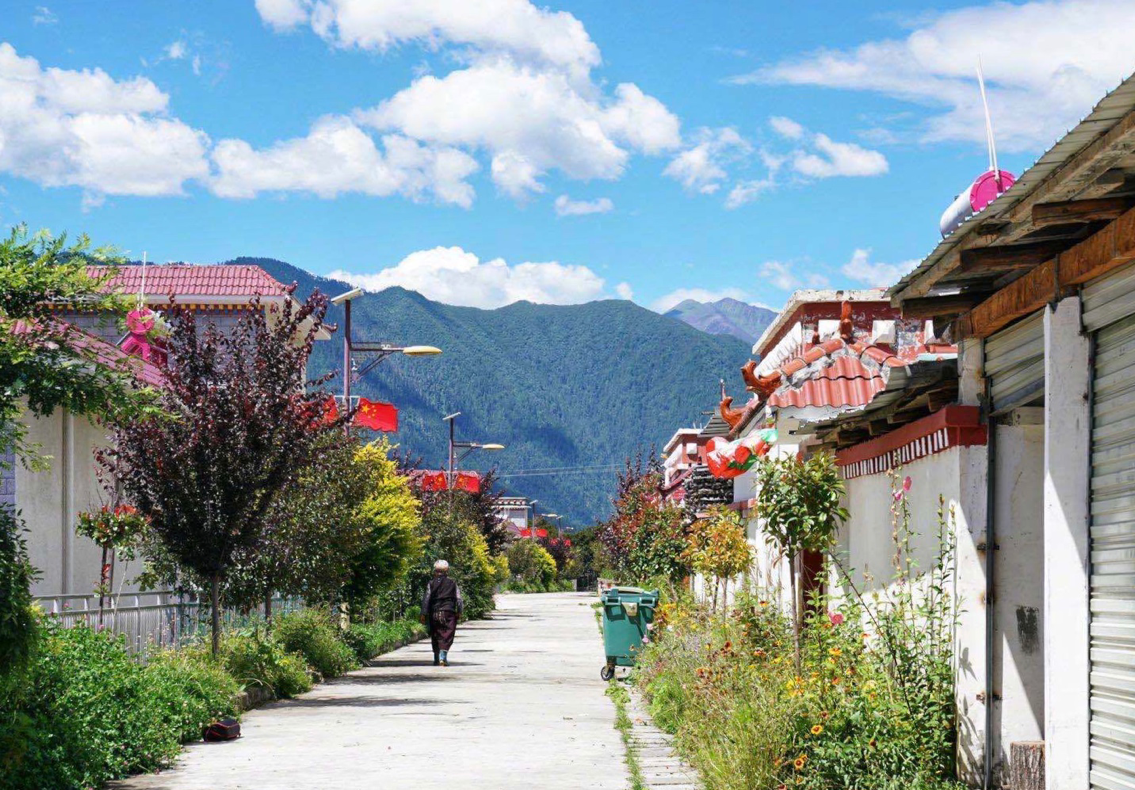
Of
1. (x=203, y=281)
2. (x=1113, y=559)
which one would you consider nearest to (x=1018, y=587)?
(x=1113, y=559)

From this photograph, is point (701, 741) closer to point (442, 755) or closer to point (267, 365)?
point (442, 755)

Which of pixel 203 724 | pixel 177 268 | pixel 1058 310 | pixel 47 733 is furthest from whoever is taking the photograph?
pixel 177 268

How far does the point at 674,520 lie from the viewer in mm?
33281

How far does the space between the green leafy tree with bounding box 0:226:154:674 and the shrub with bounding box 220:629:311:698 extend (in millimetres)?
8455

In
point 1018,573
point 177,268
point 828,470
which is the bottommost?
point 1018,573

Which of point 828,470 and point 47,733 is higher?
point 828,470

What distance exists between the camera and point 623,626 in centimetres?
2258

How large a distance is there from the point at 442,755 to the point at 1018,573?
240 inches

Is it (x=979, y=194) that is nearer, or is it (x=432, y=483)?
(x=979, y=194)

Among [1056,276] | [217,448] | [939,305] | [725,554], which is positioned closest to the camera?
[1056,276]

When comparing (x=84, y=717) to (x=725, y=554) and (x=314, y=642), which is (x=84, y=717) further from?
(x=725, y=554)

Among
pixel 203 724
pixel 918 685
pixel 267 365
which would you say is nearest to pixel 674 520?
pixel 267 365

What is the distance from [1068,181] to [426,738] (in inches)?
391

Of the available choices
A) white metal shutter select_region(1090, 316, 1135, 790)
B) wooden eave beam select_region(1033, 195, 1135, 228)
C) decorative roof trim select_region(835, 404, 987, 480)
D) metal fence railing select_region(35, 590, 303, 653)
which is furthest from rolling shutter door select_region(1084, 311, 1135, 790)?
metal fence railing select_region(35, 590, 303, 653)
